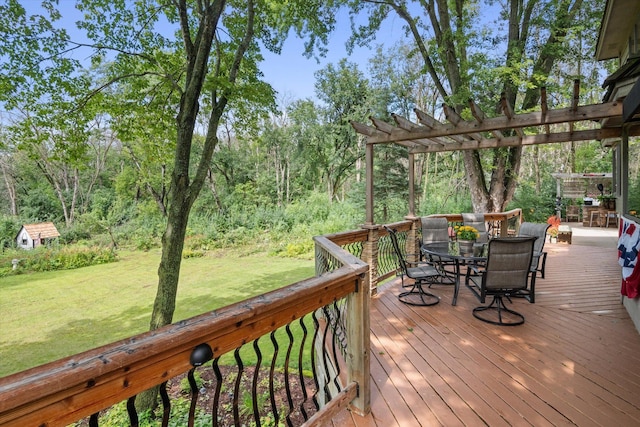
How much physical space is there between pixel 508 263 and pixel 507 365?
3.85ft

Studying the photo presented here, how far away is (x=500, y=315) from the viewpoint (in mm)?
3408

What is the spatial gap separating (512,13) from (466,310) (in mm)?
8801

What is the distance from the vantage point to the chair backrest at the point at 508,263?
3334mm

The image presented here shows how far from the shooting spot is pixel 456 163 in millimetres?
16406

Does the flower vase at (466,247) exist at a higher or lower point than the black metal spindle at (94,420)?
lower

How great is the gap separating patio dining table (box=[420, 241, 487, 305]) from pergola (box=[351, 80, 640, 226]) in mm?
1042

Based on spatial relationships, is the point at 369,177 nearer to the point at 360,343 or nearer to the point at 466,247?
the point at 466,247

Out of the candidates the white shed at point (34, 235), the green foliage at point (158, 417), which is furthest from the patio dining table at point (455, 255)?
the white shed at point (34, 235)

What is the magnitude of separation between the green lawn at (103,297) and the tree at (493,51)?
20.8 feet

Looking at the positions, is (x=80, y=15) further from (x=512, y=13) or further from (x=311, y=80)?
(x=311, y=80)

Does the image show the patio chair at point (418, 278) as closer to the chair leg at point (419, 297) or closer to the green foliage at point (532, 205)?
the chair leg at point (419, 297)

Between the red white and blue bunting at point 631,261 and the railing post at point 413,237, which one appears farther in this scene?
the railing post at point 413,237

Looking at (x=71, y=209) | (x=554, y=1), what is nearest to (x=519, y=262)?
(x=554, y=1)

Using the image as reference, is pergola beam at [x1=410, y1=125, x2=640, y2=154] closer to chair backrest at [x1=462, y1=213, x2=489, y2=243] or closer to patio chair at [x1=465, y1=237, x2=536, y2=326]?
chair backrest at [x1=462, y1=213, x2=489, y2=243]
